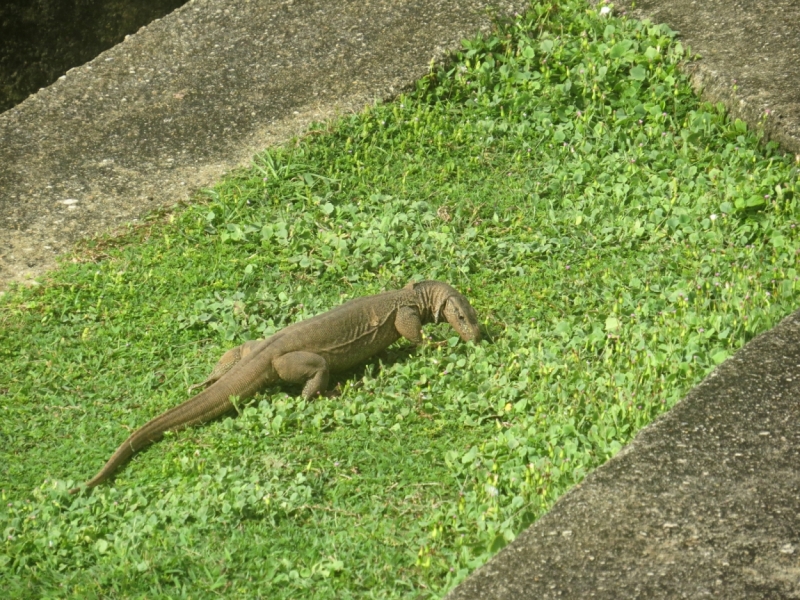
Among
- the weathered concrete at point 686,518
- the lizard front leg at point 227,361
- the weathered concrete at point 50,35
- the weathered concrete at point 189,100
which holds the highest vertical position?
the weathered concrete at point 50,35

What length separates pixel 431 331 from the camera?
6102 mm

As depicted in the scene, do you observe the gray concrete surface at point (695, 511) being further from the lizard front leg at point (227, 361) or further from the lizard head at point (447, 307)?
the lizard front leg at point (227, 361)

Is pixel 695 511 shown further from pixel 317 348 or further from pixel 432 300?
pixel 432 300

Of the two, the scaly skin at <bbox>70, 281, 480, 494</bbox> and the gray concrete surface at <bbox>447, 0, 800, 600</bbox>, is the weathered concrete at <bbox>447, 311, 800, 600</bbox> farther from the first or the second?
the scaly skin at <bbox>70, 281, 480, 494</bbox>

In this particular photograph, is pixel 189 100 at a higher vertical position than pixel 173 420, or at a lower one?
higher

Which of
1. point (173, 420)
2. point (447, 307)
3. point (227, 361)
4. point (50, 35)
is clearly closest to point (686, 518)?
point (447, 307)

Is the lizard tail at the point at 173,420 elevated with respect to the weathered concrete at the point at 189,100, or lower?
lower

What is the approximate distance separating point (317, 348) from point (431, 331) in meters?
0.74

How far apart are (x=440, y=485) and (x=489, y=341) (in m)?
1.38

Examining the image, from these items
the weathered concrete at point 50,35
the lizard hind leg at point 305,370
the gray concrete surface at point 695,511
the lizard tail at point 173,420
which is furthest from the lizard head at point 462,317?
the weathered concrete at point 50,35

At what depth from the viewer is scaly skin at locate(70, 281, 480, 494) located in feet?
17.6

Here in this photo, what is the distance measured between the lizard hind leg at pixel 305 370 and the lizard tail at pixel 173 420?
1.01 feet

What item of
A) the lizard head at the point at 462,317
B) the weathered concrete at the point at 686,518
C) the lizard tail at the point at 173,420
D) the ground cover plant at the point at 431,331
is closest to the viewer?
the weathered concrete at the point at 686,518

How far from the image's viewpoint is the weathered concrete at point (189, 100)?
7.12 metres
